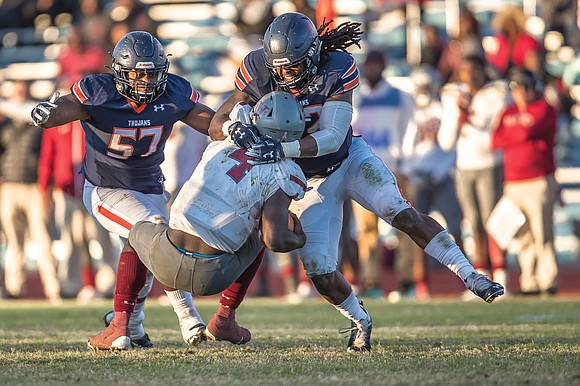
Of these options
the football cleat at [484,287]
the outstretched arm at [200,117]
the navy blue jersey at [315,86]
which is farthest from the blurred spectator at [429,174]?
the football cleat at [484,287]

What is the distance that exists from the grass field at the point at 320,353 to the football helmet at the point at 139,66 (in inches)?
57.7

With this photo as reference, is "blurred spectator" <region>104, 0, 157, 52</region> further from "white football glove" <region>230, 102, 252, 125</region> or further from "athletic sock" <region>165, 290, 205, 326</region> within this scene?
"white football glove" <region>230, 102, 252, 125</region>

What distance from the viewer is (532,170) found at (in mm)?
10844

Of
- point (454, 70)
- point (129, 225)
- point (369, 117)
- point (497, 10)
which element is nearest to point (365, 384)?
point (129, 225)

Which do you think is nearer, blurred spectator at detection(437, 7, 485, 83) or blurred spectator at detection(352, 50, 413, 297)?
blurred spectator at detection(352, 50, 413, 297)

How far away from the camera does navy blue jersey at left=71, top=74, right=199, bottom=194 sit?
20.8ft

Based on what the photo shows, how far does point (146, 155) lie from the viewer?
21.4 ft

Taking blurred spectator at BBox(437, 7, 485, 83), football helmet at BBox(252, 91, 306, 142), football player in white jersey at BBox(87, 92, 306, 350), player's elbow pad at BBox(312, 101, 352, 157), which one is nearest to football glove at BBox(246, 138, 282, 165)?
football player in white jersey at BBox(87, 92, 306, 350)

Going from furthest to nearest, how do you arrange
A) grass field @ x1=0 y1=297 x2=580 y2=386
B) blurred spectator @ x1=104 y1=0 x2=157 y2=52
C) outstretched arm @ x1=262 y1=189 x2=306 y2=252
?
blurred spectator @ x1=104 y1=0 x2=157 y2=52 < outstretched arm @ x1=262 y1=189 x2=306 y2=252 < grass field @ x1=0 y1=297 x2=580 y2=386

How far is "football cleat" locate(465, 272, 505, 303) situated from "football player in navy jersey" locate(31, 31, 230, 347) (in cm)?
151

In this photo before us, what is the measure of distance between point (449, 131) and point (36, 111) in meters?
5.91

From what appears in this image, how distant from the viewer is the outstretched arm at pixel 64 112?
240 inches

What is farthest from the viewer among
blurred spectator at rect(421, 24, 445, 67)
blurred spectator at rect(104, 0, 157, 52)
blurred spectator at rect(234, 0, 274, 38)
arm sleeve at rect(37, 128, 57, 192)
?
blurred spectator at rect(234, 0, 274, 38)

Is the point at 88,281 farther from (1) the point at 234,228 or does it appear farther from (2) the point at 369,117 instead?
(1) the point at 234,228
